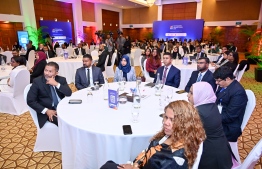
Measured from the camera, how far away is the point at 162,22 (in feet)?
58.0

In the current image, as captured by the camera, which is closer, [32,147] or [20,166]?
[20,166]

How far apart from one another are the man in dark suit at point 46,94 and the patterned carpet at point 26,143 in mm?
507

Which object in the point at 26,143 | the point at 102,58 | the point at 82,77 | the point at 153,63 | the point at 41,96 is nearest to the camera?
the point at 41,96

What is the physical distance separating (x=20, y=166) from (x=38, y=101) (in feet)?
2.88

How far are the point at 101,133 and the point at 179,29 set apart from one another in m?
17.3

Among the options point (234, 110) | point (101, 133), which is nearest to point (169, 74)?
point (234, 110)

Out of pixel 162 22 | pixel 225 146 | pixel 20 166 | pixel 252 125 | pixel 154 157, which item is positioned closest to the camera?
pixel 154 157

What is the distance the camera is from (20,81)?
144 inches

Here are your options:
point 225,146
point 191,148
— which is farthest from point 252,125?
point 191,148

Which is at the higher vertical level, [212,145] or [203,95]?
[203,95]

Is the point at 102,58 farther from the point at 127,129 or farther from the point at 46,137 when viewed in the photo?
the point at 127,129

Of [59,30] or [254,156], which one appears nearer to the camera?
[254,156]

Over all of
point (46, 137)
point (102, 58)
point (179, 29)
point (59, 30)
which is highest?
point (179, 29)

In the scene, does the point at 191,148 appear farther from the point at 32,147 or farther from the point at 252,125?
the point at 252,125
